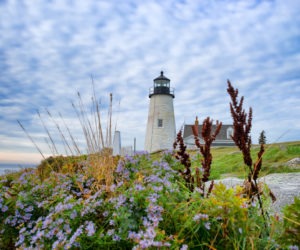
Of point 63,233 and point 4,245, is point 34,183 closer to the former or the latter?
point 4,245

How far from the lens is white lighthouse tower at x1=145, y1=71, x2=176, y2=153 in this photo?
69.4 ft

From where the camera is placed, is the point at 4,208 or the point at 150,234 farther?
the point at 4,208

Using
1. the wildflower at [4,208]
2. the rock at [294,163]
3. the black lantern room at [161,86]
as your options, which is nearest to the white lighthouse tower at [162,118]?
the black lantern room at [161,86]

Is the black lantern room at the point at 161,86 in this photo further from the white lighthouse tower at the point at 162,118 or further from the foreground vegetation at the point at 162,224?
the foreground vegetation at the point at 162,224

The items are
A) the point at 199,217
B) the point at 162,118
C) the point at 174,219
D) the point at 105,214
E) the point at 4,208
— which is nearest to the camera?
the point at 199,217

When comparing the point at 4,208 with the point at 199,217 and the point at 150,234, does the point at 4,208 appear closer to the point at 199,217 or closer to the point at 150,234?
the point at 150,234

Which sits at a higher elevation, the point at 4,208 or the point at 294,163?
the point at 294,163

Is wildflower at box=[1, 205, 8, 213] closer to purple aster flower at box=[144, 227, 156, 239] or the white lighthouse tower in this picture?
purple aster flower at box=[144, 227, 156, 239]

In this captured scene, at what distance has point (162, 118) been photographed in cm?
2142

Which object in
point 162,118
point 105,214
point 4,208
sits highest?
point 162,118

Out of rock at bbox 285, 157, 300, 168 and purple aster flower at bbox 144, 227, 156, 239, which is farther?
rock at bbox 285, 157, 300, 168

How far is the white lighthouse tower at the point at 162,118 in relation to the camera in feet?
69.4

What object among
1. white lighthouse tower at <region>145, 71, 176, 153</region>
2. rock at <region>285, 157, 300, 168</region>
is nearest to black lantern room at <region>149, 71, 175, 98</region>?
white lighthouse tower at <region>145, 71, 176, 153</region>

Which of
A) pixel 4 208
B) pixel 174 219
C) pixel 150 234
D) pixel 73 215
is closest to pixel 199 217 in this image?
pixel 174 219
